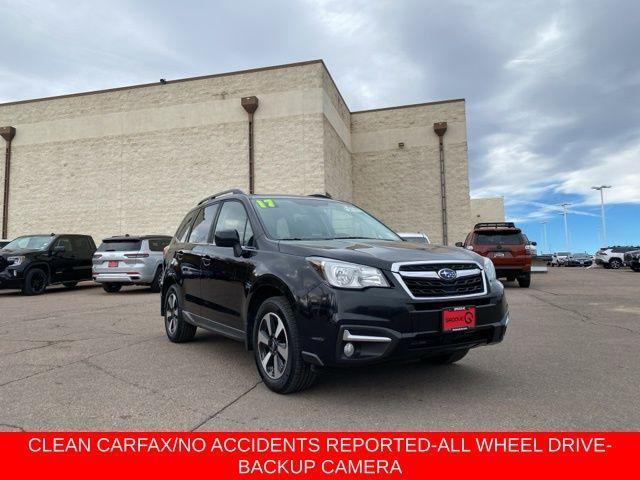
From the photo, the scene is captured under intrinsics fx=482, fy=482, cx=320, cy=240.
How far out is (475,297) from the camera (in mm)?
3773

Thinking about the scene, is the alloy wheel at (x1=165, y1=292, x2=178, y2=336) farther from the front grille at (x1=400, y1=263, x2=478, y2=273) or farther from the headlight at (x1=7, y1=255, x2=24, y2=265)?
the headlight at (x1=7, y1=255, x2=24, y2=265)

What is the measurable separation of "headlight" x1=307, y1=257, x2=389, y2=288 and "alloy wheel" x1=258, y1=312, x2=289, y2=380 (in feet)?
2.05

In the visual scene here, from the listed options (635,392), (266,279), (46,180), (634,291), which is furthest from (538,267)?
(46,180)

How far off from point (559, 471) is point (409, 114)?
2921 centimetres

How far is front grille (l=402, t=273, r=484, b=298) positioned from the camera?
3.52 metres

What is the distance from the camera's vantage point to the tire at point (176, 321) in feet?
19.9

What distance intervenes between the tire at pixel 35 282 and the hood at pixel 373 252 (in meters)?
12.1

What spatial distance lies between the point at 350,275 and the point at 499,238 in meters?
12.1

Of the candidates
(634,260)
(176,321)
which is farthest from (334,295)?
(634,260)

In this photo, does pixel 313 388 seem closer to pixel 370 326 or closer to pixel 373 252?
pixel 370 326

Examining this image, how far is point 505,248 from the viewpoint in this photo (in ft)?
46.9

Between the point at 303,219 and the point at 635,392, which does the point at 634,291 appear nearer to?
the point at 635,392

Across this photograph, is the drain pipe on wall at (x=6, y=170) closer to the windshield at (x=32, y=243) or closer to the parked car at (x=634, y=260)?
the windshield at (x=32, y=243)

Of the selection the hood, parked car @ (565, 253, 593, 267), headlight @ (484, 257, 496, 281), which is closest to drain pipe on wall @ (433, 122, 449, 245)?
parked car @ (565, 253, 593, 267)
